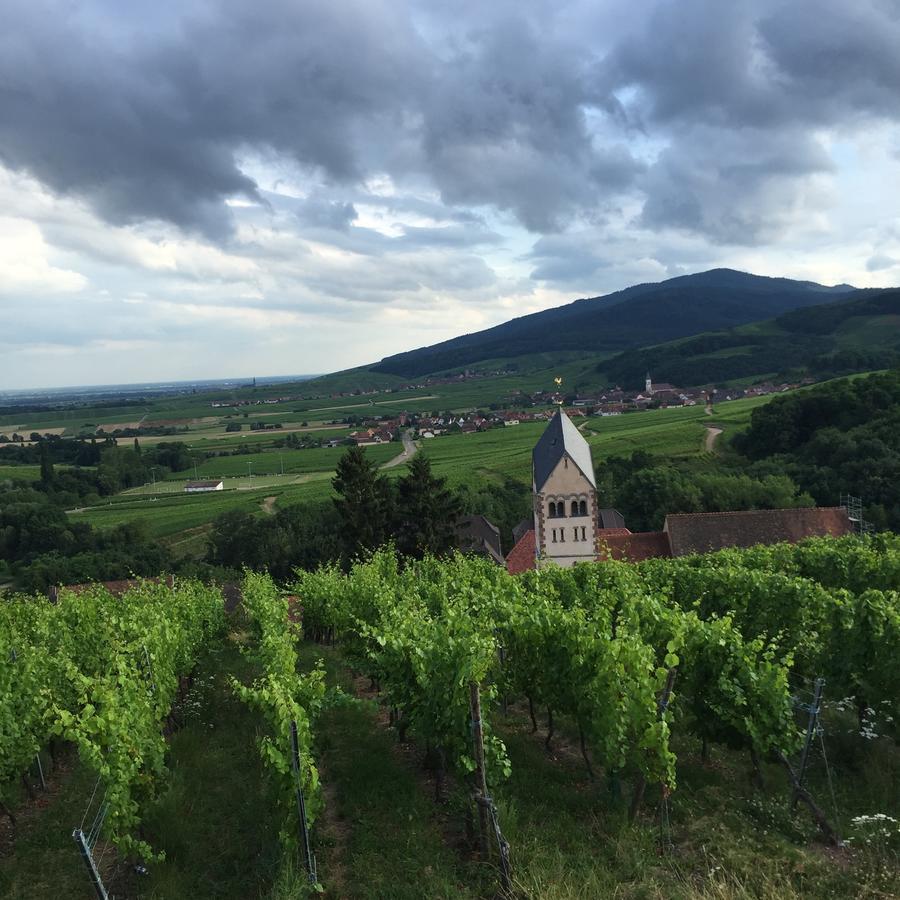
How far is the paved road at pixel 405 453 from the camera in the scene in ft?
393

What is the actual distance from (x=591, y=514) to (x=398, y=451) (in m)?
99.7

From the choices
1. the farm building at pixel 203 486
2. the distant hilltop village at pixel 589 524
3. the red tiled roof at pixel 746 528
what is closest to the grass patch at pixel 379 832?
the distant hilltop village at pixel 589 524

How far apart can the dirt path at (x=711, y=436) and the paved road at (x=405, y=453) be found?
175ft

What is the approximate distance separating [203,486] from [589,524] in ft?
308

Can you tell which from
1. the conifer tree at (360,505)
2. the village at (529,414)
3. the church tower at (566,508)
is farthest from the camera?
the village at (529,414)

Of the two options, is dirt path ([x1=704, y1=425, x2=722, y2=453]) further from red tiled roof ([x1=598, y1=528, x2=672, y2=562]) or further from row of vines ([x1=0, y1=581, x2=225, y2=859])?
row of vines ([x1=0, y1=581, x2=225, y2=859])

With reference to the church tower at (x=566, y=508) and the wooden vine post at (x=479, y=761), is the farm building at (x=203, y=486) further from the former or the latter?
the wooden vine post at (x=479, y=761)

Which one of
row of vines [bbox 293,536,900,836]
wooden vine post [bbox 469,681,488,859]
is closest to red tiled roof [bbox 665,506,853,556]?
row of vines [bbox 293,536,900,836]

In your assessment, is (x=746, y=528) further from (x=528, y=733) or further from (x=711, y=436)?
(x=711, y=436)

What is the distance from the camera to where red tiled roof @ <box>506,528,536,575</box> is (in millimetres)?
44969

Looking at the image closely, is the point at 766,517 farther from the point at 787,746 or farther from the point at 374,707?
the point at 374,707

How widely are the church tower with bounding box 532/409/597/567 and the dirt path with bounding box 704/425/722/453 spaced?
6032 cm

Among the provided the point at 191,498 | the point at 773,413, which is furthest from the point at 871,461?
the point at 191,498

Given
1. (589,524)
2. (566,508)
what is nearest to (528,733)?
Answer: (566,508)
